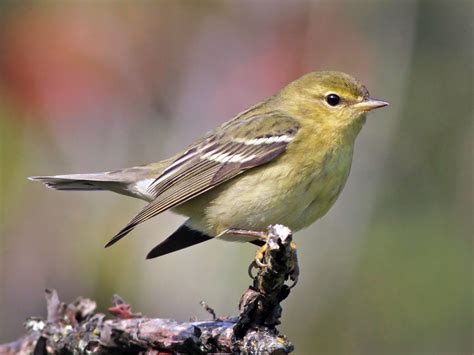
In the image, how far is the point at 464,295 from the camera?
708cm

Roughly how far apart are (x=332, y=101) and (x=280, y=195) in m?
0.86

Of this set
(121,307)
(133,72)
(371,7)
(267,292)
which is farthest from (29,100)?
(267,292)

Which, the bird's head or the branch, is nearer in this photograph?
the branch

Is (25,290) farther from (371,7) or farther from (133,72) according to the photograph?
(371,7)

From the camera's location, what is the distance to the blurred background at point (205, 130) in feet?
21.4

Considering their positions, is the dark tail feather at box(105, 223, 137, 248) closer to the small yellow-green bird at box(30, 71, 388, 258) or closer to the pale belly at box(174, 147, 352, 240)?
the small yellow-green bird at box(30, 71, 388, 258)

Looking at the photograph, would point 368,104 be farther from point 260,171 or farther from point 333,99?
point 260,171

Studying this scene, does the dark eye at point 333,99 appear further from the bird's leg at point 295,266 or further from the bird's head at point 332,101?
the bird's leg at point 295,266

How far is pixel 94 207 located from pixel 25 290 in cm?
91

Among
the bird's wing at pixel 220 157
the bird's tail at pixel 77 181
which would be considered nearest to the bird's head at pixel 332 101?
the bird's wing at pixel 220 157

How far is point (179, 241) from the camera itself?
459cm

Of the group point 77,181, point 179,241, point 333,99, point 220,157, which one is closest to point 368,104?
point 333,99

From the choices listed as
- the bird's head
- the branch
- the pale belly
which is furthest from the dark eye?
the branch

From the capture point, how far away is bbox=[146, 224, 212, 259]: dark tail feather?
4547 mm
